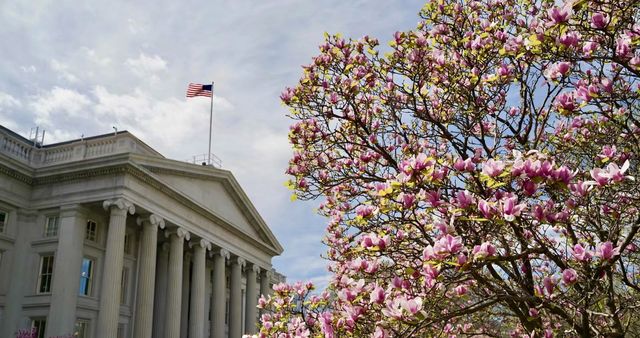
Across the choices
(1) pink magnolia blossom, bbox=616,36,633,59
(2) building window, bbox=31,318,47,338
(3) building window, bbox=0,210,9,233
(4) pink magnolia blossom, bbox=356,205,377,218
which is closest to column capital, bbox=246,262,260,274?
(2) building window, bbox=31,318,47,338

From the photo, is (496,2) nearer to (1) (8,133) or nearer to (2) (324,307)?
(2) (324,307)

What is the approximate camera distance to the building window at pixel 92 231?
30.9 meters

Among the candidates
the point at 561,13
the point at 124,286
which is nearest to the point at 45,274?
the point at 124,286

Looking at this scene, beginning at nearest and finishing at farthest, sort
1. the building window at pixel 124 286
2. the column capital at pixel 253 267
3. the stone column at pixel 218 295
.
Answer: the building window at pixel 124 286 < the stone column at pixel 218 295 < the column capital at pixel 253 267

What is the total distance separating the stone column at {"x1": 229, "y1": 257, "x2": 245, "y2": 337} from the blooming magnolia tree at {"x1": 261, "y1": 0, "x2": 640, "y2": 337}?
32.6 meters

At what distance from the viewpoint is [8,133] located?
2972cm

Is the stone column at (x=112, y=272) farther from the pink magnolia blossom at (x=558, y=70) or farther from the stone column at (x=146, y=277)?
the pink magnolia blossom at (x=558, y=70)

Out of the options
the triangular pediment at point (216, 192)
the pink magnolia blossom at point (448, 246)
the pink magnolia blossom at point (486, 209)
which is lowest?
the pink magnolia blossom at point (448, 246)

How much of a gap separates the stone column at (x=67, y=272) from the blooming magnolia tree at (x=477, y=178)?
20445 millimetres

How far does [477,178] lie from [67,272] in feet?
87.3

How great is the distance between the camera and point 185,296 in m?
40.4

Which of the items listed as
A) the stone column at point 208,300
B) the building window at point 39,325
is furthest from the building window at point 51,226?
the stone column at point 208,300

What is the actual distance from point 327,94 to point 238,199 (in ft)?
116

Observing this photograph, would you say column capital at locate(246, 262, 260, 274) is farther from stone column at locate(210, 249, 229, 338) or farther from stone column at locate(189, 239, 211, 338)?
stone column at locate(189, 239, 211, 338)
